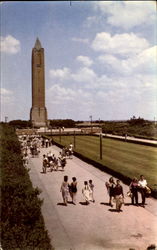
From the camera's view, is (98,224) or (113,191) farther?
(113,191)

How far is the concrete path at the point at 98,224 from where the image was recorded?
10.7 metres

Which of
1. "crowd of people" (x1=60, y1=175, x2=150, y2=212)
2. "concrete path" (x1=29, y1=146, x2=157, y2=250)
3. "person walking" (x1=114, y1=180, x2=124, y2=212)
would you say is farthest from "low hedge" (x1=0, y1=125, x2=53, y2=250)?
"person walking" (x1=114, y1=180, x2=124, y2=212)

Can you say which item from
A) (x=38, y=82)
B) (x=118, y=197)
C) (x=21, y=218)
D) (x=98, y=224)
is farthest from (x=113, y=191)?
(x=38, y=82)

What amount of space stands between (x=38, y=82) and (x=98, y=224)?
2845 inches

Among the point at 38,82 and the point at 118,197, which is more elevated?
the point at 38,82

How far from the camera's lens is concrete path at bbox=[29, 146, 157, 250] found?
35.2 feet

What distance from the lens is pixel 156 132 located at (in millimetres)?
59469

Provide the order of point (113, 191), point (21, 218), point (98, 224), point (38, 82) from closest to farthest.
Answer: point (21, 218) → point (98, 224) → point (113, 191) → point (38, 82)

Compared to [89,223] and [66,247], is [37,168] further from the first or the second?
[66,247]

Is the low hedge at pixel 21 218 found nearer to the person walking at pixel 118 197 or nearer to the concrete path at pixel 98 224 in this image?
the concrete path at pixel 98 224

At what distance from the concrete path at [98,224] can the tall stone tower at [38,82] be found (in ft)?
217

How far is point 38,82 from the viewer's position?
8306 cm

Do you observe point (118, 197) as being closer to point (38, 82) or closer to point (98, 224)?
point (98, 224)

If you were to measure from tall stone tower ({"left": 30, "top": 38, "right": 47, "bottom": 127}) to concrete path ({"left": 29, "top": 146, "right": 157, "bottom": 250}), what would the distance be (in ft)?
217
